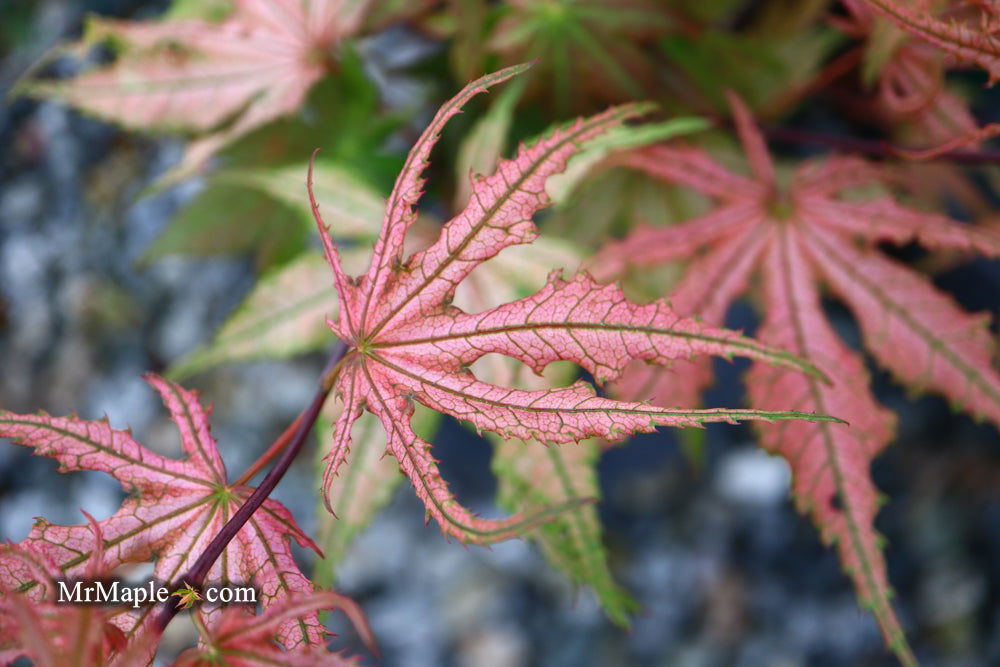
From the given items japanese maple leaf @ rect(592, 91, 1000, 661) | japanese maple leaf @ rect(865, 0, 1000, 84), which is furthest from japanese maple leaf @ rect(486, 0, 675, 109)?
japanese maple leaf @ rect(865, 0, 1000, 84)

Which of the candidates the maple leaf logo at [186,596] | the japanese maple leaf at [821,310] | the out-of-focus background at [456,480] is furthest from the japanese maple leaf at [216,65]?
the maple leaf logo at [186,596]

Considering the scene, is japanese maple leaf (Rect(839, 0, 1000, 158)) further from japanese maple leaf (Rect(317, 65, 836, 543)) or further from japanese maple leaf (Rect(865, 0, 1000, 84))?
japanese maple leaf (Rect(317, 65, 836, 543))

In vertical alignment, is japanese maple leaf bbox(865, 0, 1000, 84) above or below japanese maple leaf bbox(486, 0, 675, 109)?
below

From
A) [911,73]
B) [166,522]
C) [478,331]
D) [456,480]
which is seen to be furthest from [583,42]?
[456,480]

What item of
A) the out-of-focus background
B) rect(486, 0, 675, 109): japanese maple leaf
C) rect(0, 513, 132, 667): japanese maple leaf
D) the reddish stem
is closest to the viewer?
rect(0, 513, 132, 667): japanese maple leaf

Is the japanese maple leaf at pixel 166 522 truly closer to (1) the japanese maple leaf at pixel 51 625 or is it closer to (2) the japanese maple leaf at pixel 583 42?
(1) the japanese maple leaf at pixel 51 625
